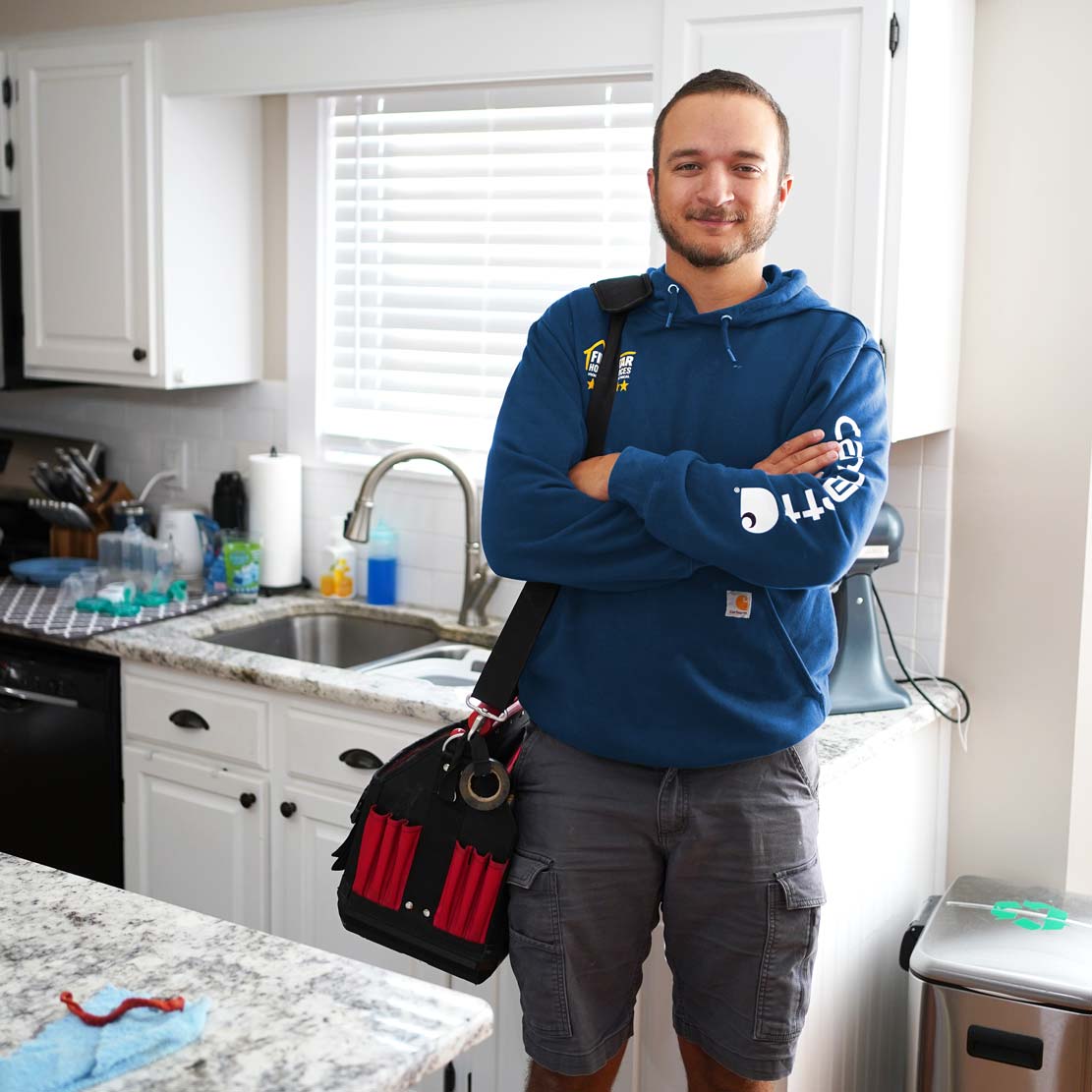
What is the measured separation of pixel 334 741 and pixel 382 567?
2.34 ft

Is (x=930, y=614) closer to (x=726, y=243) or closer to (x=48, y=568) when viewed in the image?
(x=726, y=243)

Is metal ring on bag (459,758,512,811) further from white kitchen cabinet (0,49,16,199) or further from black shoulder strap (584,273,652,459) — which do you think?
white kitchen cabinet (0,49,16,199)

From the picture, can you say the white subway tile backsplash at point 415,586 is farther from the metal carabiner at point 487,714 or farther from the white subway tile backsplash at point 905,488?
the metal carabiner at point 487,714

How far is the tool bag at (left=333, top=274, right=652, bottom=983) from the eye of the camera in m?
1.89

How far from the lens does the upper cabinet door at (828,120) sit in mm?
2385

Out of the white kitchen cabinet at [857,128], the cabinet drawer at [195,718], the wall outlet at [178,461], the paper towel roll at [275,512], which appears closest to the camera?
the white kitchen cabinet at [857,128]

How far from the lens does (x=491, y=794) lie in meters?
1.90

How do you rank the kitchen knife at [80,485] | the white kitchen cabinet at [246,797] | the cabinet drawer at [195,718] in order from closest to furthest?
the white kitchen cabinet at [246,797], the cabinet drawer at [195,718], the kitchen knife at [80,485]

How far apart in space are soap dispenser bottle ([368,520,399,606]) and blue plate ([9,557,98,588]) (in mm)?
741

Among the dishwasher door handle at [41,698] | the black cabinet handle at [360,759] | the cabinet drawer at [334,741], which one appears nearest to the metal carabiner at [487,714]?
the cabinet drawer at [334,741]

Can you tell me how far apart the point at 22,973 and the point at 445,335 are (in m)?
2.32

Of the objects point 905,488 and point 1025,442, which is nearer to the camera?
point 1025,442

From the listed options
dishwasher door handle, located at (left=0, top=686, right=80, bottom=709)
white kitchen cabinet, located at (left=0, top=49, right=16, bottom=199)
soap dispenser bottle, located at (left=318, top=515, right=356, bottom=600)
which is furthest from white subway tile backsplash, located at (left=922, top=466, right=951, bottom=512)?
white kitchen cabinet, located at (left=0, top=49, right=16, bottom=199)

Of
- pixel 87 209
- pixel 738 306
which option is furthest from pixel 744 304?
pixel 87 209
